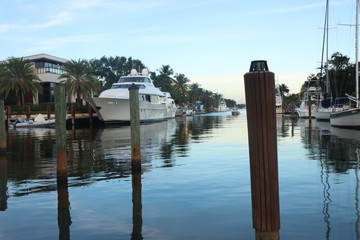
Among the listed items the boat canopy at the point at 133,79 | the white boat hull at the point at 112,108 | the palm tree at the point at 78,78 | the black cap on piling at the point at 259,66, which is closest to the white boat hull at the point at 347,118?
the white boat hull at the point at 112,108

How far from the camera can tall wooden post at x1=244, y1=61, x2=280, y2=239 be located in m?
3.69

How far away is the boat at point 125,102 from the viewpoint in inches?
1582

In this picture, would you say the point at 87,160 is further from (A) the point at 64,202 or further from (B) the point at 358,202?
(B) the point at 358,202

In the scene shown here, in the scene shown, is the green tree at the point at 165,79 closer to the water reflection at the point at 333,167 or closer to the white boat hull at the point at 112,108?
the white boat hull at the point at 112,108

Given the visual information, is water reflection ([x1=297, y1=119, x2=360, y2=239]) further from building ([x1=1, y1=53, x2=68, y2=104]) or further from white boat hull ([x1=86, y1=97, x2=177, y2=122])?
building ([x1=1, y1=53, x2=68, y2=104])

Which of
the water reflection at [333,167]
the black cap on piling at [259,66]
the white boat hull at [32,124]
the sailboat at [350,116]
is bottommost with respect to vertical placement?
the water reflection at [333,167]

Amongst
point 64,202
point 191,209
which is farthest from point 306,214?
point 64,202

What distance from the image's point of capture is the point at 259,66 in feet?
12.2

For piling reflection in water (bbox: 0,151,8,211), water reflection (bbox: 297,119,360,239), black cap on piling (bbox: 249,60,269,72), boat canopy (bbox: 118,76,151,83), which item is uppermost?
boat canopy (bbox: 118,76,151,83)

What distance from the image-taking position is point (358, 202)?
21.9ft

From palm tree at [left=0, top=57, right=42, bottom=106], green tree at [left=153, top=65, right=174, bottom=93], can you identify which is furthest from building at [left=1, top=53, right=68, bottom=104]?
green tree at [left=153, top=65, right=174, bottom=93]

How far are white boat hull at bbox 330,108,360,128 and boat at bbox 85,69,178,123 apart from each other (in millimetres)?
17852

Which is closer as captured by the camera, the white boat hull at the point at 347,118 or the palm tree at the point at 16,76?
the white boat hull at the point at 347,118

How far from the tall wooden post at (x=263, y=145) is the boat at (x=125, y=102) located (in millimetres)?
31902
